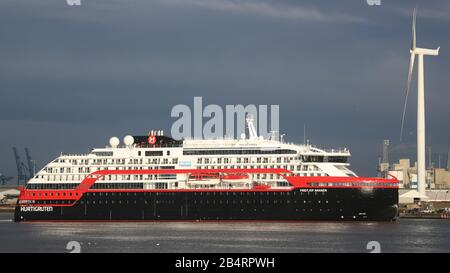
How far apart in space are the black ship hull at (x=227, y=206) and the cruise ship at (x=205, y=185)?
96mm

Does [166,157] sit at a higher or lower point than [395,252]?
higher

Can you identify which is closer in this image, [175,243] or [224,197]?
[175,243]

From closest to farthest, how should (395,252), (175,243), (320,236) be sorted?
(395,252) < (175,243) < (320,236)

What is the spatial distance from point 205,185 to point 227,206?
3.36 m

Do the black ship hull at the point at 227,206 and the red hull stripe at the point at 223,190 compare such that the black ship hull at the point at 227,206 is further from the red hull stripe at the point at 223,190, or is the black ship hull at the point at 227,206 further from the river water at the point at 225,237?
the river water at the point at 225,237

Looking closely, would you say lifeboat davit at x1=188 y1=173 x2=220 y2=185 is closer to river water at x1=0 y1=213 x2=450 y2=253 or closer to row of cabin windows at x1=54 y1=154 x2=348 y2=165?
row of cabin windows at x1=54 y1=154 x2=348 y2=165

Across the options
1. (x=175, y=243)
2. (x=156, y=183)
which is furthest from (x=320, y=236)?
(x=156, y=183)

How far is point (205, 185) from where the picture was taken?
302 ft

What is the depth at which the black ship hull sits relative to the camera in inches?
3457

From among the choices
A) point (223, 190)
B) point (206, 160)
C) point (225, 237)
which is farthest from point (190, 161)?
point (225, 237)

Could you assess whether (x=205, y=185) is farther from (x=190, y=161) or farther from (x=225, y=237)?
(x=225, y=237)
